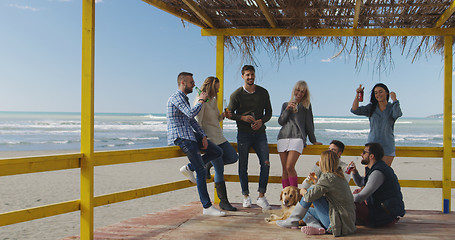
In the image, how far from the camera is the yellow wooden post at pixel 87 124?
139 inches

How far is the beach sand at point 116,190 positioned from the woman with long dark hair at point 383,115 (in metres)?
4.48

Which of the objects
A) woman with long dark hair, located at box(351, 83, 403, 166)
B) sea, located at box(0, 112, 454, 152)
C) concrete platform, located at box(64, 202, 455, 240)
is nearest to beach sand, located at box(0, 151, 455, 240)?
concrete platform, located at box(64, 202, 455, 240)

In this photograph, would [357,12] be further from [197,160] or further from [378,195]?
[197,160]

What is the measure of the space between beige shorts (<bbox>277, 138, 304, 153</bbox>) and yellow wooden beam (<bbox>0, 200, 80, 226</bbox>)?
237 centimetres

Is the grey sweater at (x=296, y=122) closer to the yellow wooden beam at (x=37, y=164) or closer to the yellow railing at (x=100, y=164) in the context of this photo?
the yellow railing at (x=100, y=164)

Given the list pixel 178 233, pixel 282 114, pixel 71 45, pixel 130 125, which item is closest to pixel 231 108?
pixel 282 114

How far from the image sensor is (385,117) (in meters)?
4.75

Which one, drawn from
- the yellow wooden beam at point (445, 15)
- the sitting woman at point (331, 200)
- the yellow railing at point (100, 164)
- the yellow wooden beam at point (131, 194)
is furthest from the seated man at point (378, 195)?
the yellow wooden beam at point (131, 194)

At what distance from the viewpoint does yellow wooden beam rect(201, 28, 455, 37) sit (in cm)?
521

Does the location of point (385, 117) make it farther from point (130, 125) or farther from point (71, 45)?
point (71, 45)

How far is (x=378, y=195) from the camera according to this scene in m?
4.09

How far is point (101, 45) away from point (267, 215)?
3366 centimetres

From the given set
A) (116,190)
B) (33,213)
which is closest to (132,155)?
(33,213)

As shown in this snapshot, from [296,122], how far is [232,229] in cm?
154
